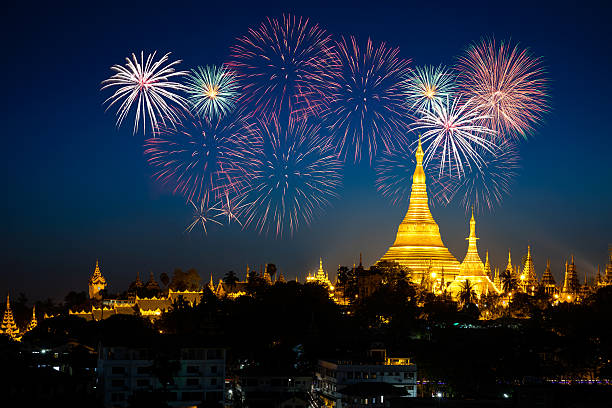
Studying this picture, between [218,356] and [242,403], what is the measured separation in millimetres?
3637

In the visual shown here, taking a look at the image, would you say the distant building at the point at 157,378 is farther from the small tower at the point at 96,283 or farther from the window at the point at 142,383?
the small tower at the point at 96,283

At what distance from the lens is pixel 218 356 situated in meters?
72.2

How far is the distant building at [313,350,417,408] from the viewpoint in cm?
6931

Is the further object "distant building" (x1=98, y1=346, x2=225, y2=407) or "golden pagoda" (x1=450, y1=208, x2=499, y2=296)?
"golden pagoda" (x1=450, y1=208, x2=499, y2=296)

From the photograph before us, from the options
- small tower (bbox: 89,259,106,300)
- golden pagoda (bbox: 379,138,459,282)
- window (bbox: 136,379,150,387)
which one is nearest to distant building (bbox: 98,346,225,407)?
window (bbox: 136,379,150,387)

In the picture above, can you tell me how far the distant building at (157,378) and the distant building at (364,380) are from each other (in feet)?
27.1

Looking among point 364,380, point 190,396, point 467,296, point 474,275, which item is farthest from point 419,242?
point 190,396

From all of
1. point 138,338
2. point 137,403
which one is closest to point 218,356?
point 137,403

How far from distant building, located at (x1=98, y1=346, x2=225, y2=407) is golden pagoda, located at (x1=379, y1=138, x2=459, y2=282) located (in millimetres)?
60844

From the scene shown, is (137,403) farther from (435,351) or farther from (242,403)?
(435,351)

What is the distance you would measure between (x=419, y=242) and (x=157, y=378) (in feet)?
237

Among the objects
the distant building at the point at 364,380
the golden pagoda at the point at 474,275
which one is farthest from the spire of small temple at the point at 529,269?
the distant building at the point at 364,380

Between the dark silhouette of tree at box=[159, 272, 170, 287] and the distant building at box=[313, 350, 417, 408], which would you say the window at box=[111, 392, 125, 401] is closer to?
the distant building at box=[313, 350, 417, 408]

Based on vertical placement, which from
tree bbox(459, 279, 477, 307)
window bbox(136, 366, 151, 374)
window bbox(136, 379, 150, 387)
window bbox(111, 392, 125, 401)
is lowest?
window bbox(111, 392, 125, 401)
